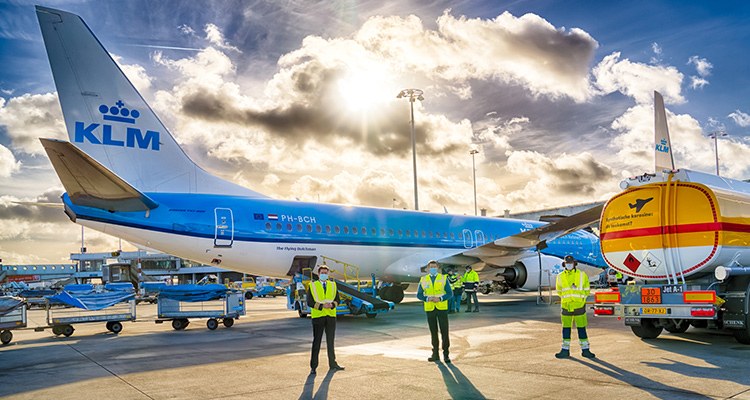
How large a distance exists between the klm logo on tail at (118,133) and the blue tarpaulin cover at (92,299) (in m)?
4.03

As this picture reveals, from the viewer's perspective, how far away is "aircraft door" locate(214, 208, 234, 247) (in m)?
16.2

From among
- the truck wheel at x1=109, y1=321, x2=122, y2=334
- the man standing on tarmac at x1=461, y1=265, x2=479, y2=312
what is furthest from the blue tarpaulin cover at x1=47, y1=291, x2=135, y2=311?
the man standing on tarmac at x1=461, y1=265, x2=479, y2=312

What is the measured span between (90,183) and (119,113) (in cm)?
279

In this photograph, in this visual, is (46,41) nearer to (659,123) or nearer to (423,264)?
(423,264)

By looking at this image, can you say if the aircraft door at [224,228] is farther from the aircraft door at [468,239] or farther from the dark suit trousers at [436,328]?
the aircraft door at [468,239]

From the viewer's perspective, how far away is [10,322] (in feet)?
45.1

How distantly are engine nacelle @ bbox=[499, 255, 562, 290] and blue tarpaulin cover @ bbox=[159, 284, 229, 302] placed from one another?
A: 1149cm

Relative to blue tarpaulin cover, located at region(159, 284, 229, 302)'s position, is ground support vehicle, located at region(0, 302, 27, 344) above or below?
below

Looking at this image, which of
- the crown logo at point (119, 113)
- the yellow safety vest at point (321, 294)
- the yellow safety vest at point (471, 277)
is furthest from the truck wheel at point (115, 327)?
the yellow safety vest at point (471, 277)

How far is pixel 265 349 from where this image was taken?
36.2 feet

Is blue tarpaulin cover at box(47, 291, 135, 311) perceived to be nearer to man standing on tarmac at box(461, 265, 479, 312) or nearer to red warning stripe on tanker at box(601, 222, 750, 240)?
man standing on tarmac at box(461, 265, 479, 312)

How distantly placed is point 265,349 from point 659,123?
1548 centimetres

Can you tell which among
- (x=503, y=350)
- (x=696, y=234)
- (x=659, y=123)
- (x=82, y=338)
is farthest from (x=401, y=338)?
(x=659, y=123)

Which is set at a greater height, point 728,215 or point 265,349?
point 728,215
